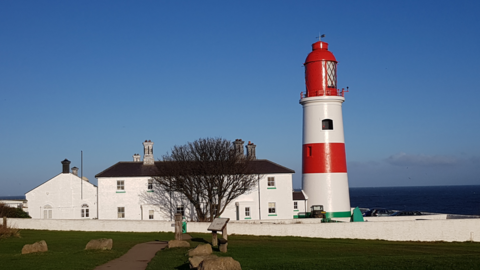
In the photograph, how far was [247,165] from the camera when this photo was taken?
43.0 meters

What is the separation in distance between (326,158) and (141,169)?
670 inches

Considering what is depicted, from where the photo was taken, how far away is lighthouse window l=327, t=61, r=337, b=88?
4106 centimetres

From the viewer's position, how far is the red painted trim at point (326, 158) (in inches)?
1599

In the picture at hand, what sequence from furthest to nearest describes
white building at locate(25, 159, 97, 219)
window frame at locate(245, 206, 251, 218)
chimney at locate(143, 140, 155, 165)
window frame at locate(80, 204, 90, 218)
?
chimney at locate(143, 140, 155, 165), white building at locate(25, 159, 97, 219), window frame at locate(80, 204, 90, 218), window frame at locate(245, 206, 251, 218)

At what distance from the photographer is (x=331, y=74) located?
1622 inches

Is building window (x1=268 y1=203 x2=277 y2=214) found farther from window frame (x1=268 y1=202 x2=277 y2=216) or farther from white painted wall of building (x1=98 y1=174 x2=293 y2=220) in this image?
white painted wall of building (x1=98 y1=174 x2=293 y2=220)

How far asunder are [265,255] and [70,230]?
66.2ft

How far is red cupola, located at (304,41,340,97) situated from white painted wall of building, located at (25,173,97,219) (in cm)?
2143

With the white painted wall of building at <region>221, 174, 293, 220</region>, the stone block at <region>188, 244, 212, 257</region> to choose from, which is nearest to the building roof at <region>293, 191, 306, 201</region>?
the white painted wall of building at <region>221, 174, 293, 220</region>

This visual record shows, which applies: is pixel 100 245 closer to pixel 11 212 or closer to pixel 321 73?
pixel 11 212

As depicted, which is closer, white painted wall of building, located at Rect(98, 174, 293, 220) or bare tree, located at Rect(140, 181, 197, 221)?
bare tree, located at Rect(140, 181, 197, 221)

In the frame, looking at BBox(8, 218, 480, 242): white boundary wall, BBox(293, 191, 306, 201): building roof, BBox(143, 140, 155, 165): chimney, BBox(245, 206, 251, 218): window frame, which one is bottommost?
BBox(8, 218, 480, 242): white boundary wall

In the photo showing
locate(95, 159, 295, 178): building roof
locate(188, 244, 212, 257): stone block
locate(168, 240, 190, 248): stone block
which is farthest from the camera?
locate(95, 159, 295, 178): building roof

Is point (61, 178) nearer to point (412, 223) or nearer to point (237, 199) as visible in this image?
point (237, 199)
